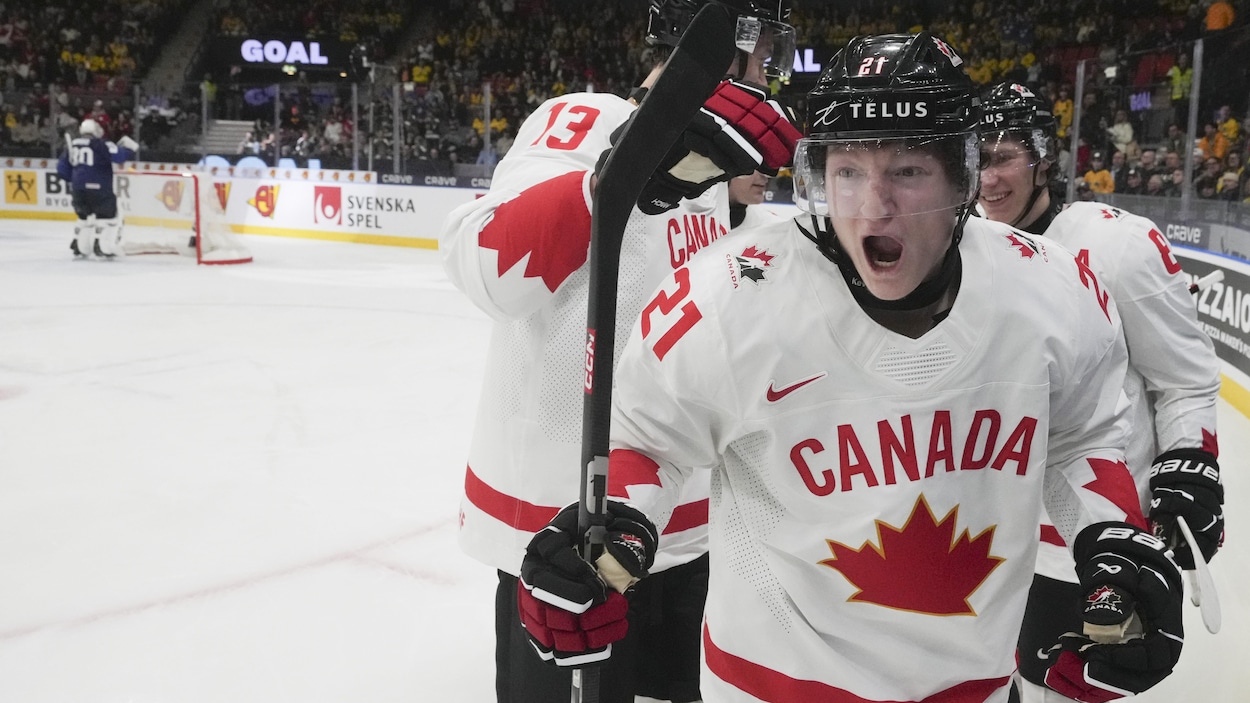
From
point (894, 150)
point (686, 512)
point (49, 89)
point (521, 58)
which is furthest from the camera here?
point (521, 58)

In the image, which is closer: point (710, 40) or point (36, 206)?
point (710, 40)

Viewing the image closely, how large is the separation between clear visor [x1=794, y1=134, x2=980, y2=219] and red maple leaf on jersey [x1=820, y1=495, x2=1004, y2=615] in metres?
0.31

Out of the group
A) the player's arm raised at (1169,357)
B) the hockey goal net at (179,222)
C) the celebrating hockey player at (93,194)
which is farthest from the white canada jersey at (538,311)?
the celebrating hockey player at (93,194)

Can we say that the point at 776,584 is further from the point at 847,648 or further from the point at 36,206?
the point at 36,206

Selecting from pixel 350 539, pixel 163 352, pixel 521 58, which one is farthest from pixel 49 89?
pixel 350 539

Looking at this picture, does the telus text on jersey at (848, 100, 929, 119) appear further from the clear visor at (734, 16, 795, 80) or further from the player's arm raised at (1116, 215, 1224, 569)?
the player's arm raised at (1116, 215, 1224, 569)

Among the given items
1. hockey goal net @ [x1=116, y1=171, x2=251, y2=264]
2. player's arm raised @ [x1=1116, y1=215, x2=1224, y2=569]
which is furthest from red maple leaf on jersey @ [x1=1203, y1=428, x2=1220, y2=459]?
hockey goal net @ [x1=116, y1=171, x2=251, y2=264]

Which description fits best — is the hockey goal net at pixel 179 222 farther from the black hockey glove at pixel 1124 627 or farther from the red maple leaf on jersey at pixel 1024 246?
the black hockey glove at pixel 1124 627

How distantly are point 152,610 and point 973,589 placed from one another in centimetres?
227

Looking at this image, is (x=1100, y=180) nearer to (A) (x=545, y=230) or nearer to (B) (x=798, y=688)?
(A) (x=545, y=230)

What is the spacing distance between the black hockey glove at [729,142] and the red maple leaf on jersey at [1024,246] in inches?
11.0

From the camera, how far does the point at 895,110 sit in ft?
3.61

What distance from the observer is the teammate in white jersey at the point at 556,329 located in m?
1.40

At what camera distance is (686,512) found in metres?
1.67
